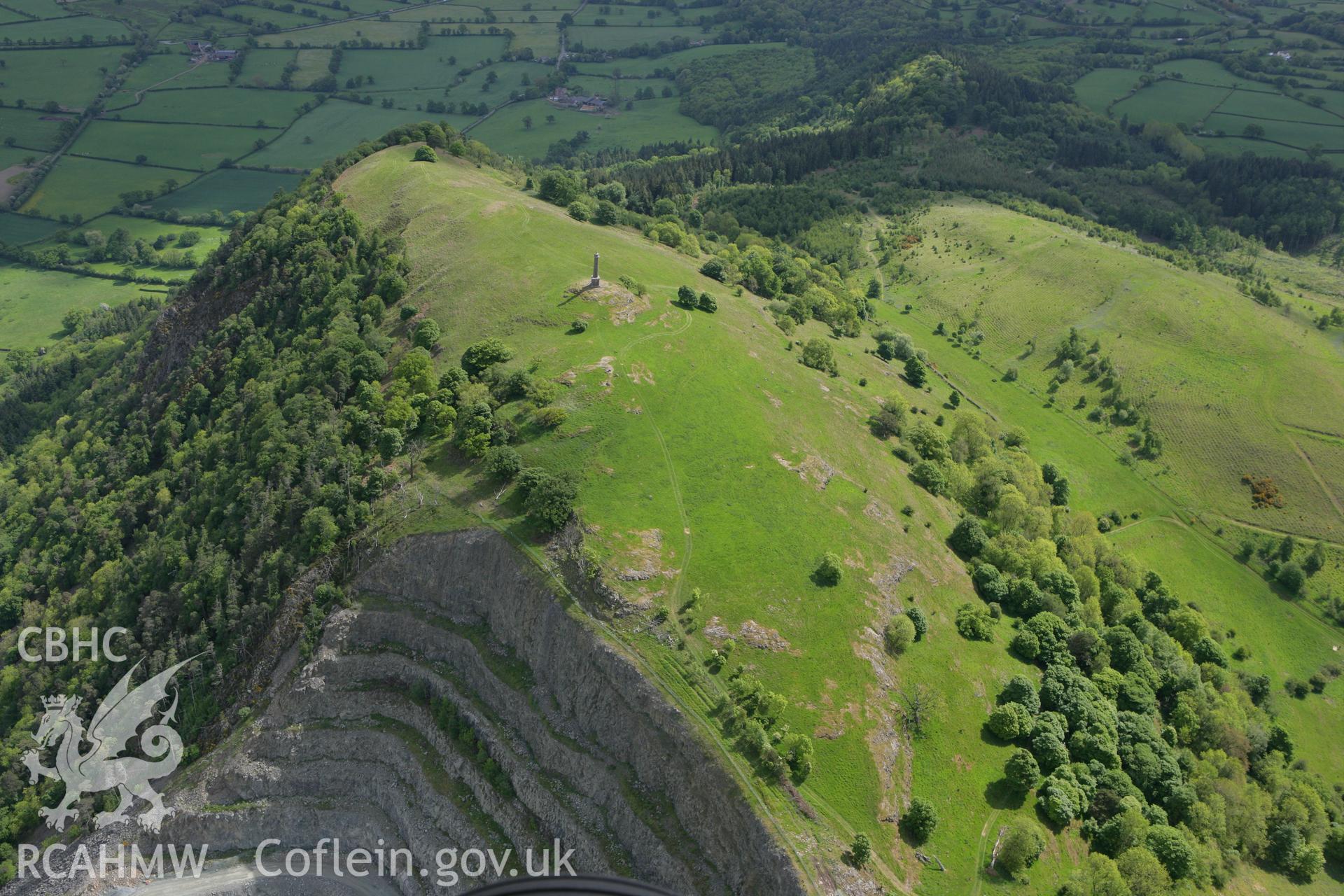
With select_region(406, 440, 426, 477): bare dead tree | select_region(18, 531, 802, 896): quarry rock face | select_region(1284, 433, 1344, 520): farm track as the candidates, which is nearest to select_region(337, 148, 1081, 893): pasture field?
select_region(406, 440, 426, 477): bare dead tree

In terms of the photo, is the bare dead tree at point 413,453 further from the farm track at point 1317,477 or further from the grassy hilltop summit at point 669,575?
the farm track at point 1317,477

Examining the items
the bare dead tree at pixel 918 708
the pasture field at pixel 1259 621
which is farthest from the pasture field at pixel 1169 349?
the bare dead tree at pixel 918 708

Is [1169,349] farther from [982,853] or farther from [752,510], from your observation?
[982,853]

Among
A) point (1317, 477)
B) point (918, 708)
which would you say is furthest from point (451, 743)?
point (1317, 477)

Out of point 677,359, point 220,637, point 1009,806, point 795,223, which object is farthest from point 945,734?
point 795,223

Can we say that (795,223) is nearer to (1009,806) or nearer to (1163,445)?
(1163,445)

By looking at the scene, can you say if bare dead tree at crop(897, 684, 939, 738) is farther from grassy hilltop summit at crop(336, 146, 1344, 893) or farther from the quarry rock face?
the quarry rock face
